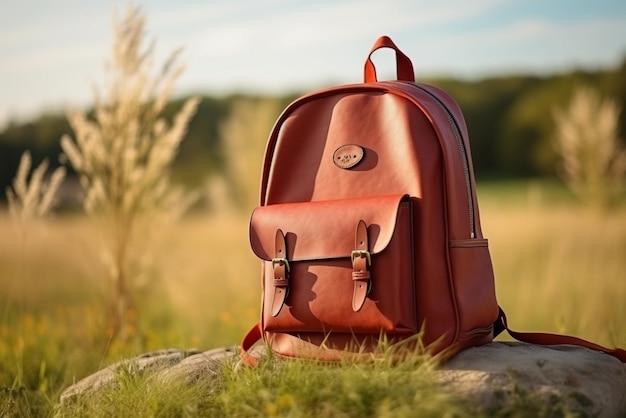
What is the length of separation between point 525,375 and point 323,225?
32.8 inches

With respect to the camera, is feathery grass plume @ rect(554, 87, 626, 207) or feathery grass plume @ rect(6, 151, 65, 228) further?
feathery grass plume @ rect(554, 87, 626, 207)

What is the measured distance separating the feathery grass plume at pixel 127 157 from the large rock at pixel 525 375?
169 centimetres

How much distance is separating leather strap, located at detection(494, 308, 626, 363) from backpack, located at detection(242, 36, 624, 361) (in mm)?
16

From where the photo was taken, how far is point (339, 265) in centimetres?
273

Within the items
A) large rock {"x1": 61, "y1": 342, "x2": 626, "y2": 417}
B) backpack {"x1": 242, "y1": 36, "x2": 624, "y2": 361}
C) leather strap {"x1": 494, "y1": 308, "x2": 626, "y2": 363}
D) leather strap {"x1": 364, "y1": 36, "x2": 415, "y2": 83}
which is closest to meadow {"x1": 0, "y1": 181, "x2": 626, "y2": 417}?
large rock {"x1": 61, "y1": 342, "x2": 626, "y2": 417}

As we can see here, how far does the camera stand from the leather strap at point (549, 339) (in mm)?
2926

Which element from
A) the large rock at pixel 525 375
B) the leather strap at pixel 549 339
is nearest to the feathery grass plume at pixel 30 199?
the large rock at pixel 525 375

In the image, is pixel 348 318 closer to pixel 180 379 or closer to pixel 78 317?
pixel 180 379

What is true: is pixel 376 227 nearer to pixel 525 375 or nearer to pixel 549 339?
pixel 525 375

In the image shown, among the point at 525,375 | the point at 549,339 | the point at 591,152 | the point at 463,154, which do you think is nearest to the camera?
the point at 525,375

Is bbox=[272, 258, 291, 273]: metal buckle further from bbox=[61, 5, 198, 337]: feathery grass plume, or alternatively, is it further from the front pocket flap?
bbox=[61, 5, 198, 337]: feathery grass plume

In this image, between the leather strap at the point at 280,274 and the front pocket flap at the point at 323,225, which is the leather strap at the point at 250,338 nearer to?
the leather strap at the point at 280,274

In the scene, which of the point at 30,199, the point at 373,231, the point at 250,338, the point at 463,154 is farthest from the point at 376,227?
the point at 30,199

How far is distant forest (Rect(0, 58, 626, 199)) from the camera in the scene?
23.1 meters
